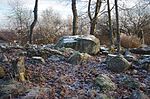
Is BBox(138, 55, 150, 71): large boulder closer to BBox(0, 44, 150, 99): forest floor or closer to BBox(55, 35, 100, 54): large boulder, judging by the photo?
BBox(0, 44, 150, 99): forest floor

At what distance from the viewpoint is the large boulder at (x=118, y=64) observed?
10.6 metres

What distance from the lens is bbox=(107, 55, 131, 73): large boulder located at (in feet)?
34.6

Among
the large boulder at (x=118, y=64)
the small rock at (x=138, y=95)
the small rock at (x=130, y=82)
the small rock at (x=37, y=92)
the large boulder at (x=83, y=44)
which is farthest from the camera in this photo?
the large boulder at (x=83, y=44)

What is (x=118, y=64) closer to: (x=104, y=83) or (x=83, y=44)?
(x=104, y=83)

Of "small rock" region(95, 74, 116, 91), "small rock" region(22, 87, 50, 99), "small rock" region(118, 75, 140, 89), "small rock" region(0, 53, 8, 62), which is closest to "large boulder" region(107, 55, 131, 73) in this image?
"small rock" region(118, 75, 140, 89)

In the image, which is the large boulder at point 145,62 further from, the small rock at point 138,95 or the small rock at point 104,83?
the small rock at point 138,95

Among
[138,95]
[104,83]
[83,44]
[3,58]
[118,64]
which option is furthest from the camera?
[83,44]

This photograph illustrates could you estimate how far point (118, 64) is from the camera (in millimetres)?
10602

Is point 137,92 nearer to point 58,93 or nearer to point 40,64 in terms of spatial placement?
point 58,93

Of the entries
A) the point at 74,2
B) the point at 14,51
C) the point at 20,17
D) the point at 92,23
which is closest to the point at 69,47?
the point at 14,51

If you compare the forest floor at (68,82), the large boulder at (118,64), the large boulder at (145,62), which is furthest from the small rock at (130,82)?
the large boulder at (145,62)

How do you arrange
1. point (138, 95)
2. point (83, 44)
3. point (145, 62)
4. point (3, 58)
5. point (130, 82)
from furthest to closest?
point (83, 44) < point (145, 62) < point (3, 58) < point (130, 82) < point (138, 95)

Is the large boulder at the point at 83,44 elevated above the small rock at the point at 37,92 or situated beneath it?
elevated above

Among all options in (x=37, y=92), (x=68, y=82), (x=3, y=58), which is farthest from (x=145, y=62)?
(x=3, y=58)
